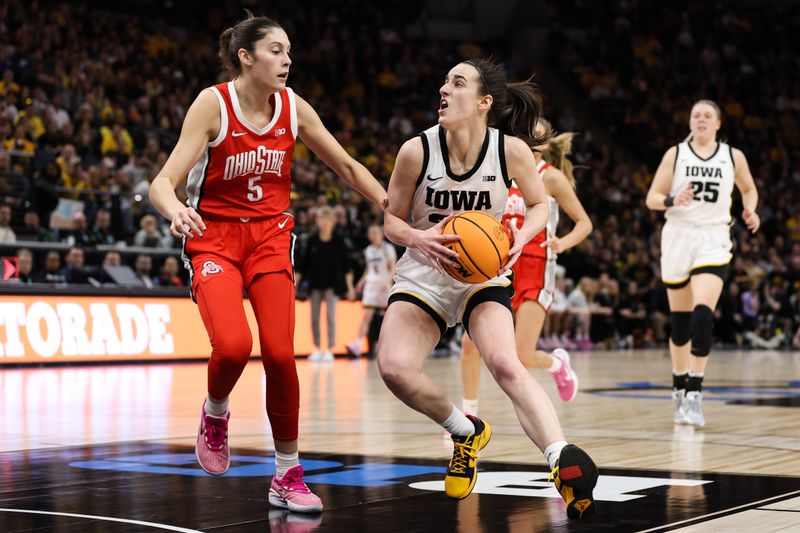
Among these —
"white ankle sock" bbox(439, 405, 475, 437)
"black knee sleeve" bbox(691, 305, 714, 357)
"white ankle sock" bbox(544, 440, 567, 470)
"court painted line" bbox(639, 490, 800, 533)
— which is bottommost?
"court painted line" bbox(639, 490, 800, 533)

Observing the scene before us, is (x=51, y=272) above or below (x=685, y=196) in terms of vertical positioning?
below

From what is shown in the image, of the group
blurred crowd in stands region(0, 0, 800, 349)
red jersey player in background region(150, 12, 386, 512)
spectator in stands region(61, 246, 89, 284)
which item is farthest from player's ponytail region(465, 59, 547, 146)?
spectator in stands region(61, 246, 89, 284)

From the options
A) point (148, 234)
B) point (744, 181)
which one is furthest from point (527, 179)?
point (148, 234)

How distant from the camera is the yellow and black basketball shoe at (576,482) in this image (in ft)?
14.2

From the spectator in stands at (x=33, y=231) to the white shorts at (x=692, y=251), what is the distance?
9132 mm

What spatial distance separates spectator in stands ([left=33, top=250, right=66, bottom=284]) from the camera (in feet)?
48.0

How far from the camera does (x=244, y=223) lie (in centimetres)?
505

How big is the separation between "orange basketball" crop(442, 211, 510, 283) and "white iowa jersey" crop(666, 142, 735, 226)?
14.3 ft

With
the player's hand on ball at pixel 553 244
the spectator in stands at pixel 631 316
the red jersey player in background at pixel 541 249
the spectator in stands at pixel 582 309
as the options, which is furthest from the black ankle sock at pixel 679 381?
the spectator in stands at pixel 631 316

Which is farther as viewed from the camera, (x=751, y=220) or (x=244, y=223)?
(x=751, y=220)

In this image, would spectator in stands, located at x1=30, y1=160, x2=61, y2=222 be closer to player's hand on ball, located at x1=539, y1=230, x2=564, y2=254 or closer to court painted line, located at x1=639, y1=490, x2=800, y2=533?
player's hand on ball, located at x1=539, y1=230, x2=564, y2=254

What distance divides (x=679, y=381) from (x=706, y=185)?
1.45 m

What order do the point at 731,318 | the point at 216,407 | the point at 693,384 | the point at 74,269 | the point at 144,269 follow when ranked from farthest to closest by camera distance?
1. the point at 731,318
2. the point at 144,269
3. the point at 74,269
4. the point at 693,384
5. the point at 216,407

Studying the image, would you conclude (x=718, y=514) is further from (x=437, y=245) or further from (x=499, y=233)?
(x=437, y=245)
